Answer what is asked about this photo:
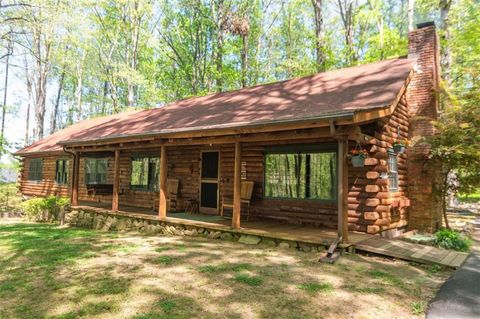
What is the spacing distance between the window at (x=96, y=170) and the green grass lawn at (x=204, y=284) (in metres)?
7.38

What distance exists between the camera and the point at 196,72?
24.6 metres

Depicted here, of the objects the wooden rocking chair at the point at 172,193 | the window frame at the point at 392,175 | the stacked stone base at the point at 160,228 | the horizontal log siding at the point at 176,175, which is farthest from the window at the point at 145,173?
the window frame at the point at 392,175

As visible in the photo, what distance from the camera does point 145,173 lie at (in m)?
12.5

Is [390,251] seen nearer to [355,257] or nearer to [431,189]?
[355,257]

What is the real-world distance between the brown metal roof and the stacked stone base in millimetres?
2500

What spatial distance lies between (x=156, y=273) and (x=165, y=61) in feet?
78.4

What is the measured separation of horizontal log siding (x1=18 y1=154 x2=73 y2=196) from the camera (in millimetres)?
16155

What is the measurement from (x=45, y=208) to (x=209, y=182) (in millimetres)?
6714

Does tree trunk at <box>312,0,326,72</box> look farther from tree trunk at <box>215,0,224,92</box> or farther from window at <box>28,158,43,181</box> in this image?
window at <box>28,158,43,181</box>

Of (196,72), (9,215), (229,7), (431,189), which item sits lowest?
(9,215)

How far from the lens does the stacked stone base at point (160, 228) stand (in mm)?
6922

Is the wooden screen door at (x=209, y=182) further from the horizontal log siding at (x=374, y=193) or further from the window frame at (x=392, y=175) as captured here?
the window frame at (x=392, y=175)

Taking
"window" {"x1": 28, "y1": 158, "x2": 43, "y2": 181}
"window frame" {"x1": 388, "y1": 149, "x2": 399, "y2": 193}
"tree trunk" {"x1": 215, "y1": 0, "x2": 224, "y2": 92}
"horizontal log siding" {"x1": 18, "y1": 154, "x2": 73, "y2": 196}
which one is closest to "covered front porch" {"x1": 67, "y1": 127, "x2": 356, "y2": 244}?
"window frame" {"x1": 388, "y1": 149, "x2": 399, "y2": 193}

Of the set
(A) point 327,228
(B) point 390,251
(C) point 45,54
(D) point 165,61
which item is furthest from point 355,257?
(C) point 45,54
